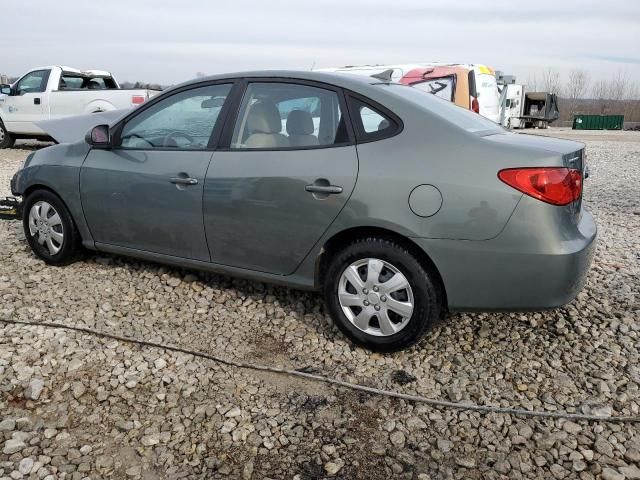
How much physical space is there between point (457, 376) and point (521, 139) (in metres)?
1.44

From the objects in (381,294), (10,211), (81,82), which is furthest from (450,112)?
(81,82)

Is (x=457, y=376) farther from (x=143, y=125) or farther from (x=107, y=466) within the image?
(x=143, y=125)

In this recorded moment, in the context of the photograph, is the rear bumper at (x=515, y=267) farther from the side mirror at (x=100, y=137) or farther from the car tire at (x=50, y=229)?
the car tire at (x=50, y=229)

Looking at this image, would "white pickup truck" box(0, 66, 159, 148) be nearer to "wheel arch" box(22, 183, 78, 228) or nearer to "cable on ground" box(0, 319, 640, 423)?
"wheel arch" box(22, 183, 78, 228)

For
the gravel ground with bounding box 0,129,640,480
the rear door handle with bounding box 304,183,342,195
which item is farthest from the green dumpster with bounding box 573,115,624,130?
the rear door handle with bounding box 304,183,342,195

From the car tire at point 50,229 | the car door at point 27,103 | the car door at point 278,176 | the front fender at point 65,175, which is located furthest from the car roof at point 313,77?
the car door at point 27,103

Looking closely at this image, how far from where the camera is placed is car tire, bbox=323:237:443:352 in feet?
10.2

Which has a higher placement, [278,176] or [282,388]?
[278,176]

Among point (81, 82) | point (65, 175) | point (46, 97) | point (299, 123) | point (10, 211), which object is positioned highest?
point (81, 82)

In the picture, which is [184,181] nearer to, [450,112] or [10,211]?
[450,112]

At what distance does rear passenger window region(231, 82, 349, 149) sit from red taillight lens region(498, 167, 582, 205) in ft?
3.19

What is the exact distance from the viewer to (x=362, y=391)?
297 centimetres

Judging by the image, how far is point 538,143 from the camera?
10.4 feet

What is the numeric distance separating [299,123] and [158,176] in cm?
112
